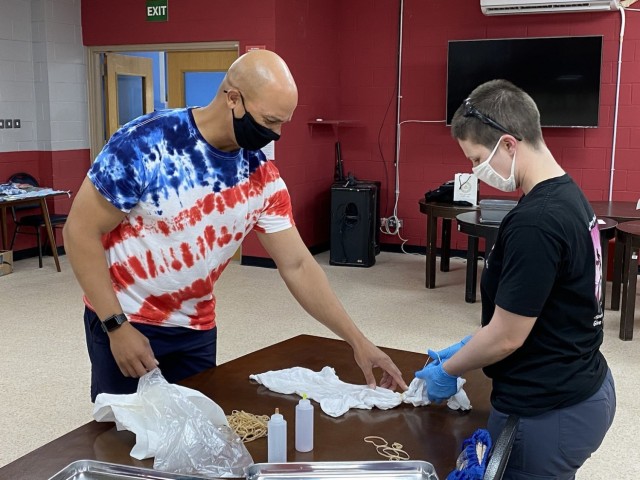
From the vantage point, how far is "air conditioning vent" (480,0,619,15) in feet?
21.2

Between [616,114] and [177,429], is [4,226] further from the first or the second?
[177,429]

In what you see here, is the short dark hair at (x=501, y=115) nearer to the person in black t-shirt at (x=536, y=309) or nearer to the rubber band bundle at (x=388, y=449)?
the person in black t-shirt at (x=536, y=309)

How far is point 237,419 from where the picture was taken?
5.98 ft

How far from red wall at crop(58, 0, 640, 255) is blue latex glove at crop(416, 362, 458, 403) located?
5.15 meters

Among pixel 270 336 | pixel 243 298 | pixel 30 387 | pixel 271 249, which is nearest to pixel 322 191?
pixel 243 298

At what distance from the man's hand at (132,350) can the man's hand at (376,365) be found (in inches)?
22.6

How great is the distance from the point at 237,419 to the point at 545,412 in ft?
2.38

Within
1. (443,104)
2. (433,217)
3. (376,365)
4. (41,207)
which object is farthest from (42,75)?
(376,365)

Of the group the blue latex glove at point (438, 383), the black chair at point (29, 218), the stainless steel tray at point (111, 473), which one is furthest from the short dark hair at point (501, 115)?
the black chair at point (29, 218)

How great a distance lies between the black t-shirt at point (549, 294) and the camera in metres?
1.56

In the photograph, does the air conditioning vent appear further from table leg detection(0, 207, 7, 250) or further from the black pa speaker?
table leg detection(0, 207, 7, 250)

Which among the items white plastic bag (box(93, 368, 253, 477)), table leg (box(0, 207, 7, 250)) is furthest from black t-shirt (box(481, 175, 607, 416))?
table leg (box(0, 207, 7, 250))

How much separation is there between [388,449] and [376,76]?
634 centimetres

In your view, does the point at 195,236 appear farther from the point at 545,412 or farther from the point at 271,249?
the point at 545,412
